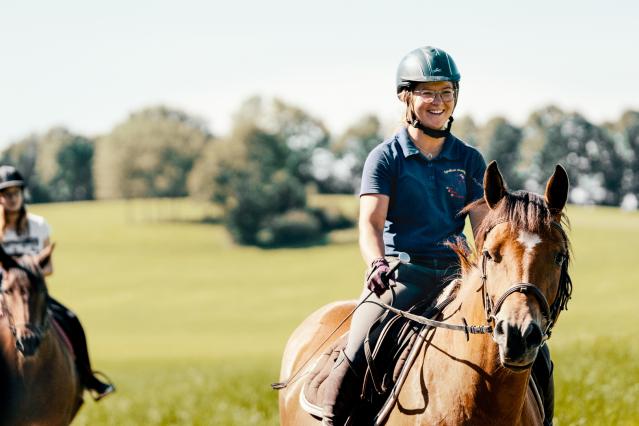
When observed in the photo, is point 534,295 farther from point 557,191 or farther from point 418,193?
point 418,193

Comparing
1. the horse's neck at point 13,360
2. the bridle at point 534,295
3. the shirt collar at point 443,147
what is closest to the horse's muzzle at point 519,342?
the bridle at point 534,295

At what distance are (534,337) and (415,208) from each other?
61.9 inches

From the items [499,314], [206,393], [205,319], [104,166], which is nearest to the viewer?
[499,314]

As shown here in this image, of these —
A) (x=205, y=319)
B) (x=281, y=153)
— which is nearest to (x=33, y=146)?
(x=281, y=153)

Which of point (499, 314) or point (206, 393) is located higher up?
point (499, 314)

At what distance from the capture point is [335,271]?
229 ft

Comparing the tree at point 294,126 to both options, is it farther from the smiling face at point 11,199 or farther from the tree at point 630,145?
the smiling face at point 11,199

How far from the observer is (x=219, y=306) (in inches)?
2245

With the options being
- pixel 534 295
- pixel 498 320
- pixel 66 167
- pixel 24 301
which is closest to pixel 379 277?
pixel 498 320

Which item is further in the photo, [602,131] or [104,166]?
[104,166]

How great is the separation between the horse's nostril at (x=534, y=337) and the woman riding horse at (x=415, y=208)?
1.27m

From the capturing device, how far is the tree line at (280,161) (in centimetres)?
8450

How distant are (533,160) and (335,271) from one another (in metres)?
29.9

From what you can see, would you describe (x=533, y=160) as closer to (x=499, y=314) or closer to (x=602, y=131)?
(x=602, y=131)
